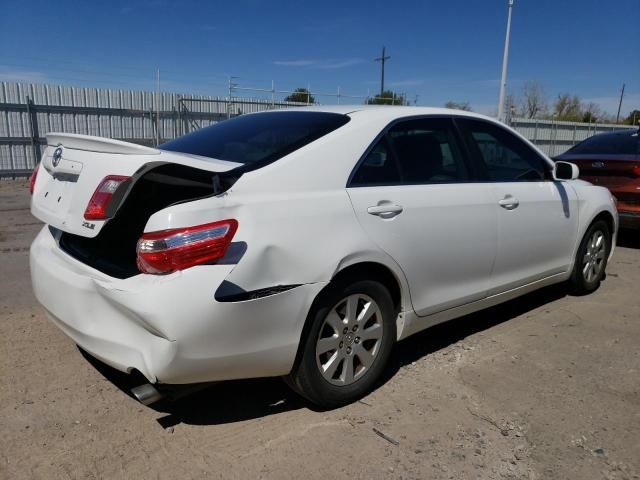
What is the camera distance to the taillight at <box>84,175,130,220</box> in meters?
2.40

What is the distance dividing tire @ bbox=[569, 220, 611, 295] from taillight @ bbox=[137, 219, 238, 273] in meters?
3.64

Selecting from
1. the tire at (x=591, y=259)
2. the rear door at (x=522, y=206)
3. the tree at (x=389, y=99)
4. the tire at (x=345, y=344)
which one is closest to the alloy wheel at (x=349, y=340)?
the tire at (x=345, y=344)

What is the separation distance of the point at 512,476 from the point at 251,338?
1.34 metres

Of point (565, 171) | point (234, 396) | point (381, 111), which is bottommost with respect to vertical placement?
point (234, 396)

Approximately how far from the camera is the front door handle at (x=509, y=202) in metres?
3.68

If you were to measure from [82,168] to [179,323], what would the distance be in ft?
3.27

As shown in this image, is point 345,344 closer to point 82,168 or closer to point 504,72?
point 82,168

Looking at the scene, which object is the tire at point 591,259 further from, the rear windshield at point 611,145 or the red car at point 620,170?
the rear windshield at point 611,145

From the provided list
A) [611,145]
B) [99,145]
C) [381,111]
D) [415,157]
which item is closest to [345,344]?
[415,157]

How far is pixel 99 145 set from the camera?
8.55 ft

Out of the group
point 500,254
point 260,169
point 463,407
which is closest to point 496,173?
point 500,254

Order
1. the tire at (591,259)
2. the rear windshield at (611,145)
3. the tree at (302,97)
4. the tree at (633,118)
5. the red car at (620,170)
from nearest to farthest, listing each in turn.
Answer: the tire at (591,259) < the red car at (620,170) < the rear windshield at (611,145) < the tree at (302,97) < the tree at (633,118)

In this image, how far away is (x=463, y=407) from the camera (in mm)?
2994

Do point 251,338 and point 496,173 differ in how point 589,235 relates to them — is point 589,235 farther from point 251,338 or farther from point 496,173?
point 251,338
